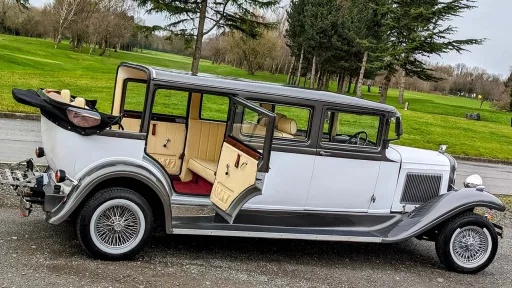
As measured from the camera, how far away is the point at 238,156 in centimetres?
521

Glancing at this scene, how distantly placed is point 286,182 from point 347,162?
0.80m

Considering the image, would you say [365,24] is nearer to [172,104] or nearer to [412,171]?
[172,104]

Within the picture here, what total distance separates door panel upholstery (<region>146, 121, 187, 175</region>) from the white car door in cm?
186

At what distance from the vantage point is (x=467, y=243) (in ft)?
20.1

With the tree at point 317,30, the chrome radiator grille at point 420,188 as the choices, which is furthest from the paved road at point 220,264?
the tree at point 317,30

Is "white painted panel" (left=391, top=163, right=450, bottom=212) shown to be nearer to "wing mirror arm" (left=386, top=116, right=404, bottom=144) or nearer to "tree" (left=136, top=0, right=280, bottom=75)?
"wing mirror arm" (left=386, top=116, right=404, bottom=144)

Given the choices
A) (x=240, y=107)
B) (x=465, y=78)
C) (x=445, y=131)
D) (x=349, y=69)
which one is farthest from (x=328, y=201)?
(x=465, y=78)

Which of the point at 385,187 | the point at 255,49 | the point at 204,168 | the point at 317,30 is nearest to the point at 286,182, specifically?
the point at 204,168

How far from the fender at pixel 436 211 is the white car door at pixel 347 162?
49 cm

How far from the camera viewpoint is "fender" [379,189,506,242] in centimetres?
590

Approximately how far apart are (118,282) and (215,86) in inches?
90.6

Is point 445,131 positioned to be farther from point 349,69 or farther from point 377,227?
point 349,69

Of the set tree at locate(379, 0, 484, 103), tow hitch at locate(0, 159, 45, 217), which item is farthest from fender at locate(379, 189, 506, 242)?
tree at locate(379, 0, 484, 103)

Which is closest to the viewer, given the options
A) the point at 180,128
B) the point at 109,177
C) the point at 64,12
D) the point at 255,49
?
the point at 109,177
